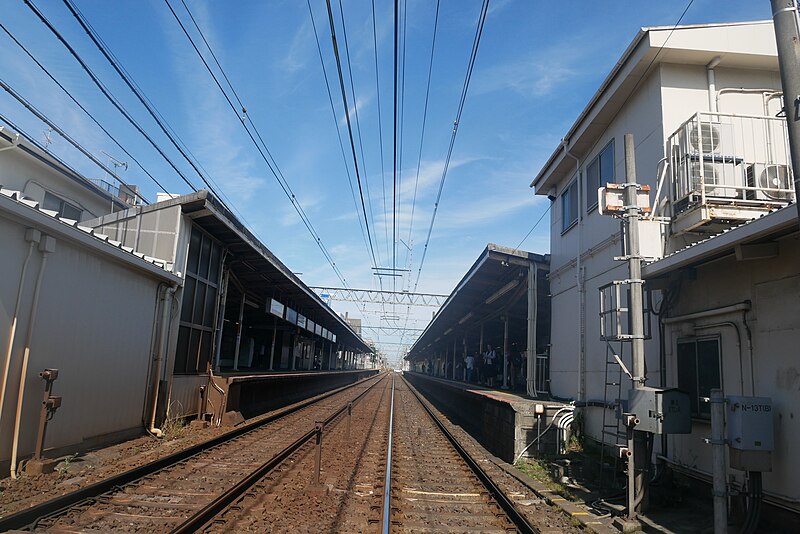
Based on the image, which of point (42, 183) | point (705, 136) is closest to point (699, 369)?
point (705, 136)

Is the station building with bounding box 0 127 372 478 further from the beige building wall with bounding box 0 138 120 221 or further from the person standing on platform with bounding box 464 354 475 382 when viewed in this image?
the person standing on platform with bounding box 464 354 475 382

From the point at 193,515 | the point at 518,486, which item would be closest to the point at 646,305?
the point at 518,486

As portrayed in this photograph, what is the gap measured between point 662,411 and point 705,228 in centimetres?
289

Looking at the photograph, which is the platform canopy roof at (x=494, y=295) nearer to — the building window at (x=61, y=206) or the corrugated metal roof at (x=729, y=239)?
the corrugated metal roof at (x=729, y=239)

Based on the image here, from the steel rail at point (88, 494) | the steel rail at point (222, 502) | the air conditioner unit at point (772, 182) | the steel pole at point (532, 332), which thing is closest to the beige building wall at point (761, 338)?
the air conditioner unit at point (772, 182)

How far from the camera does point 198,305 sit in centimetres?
1310

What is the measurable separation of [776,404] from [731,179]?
356cm

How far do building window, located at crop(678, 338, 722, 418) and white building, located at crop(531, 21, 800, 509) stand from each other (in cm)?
2

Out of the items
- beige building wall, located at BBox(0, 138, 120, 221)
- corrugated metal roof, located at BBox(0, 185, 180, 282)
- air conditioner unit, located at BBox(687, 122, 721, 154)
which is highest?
beige building wall, located at BBox(0, 138, 120, 221)

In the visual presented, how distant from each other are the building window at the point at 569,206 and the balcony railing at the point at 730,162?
452 centimetres

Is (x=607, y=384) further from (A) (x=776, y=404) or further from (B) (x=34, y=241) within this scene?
(B) (x=34, y=241)

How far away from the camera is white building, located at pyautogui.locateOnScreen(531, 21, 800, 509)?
5.86 metres

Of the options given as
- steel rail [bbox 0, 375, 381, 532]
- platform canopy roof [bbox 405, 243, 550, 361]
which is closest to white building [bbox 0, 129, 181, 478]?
steel rail [bbox 0, 375, 381, 532]

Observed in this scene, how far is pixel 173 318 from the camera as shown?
11625mm
